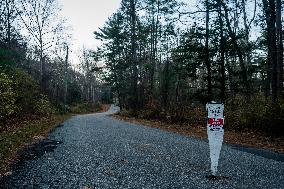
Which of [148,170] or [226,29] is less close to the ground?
[226,29]

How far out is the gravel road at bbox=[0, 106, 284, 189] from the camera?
652 cm

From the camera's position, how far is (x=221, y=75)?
24.1m

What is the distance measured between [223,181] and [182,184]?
852mm

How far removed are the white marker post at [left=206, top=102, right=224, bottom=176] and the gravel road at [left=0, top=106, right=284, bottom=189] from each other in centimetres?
39

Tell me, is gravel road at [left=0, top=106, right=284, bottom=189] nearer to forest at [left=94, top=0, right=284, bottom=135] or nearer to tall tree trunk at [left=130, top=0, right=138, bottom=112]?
forest at [left=94, top=0, right=284, bottom=135]

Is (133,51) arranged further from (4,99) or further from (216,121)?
(216,121)

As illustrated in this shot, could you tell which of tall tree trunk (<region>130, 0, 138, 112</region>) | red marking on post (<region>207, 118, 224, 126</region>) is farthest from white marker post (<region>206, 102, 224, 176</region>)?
tall tree trunk (<region>130, 0, 138, 112</region>)

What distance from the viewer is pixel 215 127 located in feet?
23.6

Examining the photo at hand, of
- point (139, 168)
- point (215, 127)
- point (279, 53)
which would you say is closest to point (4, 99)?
point (139, 168)

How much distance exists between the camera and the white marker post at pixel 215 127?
7.07 meters

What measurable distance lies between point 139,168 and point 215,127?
2007 mm

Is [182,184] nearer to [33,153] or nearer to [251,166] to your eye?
[251,166]

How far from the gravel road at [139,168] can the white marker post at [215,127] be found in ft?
1.29

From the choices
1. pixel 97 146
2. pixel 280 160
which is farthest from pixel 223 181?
pixel 97 146
